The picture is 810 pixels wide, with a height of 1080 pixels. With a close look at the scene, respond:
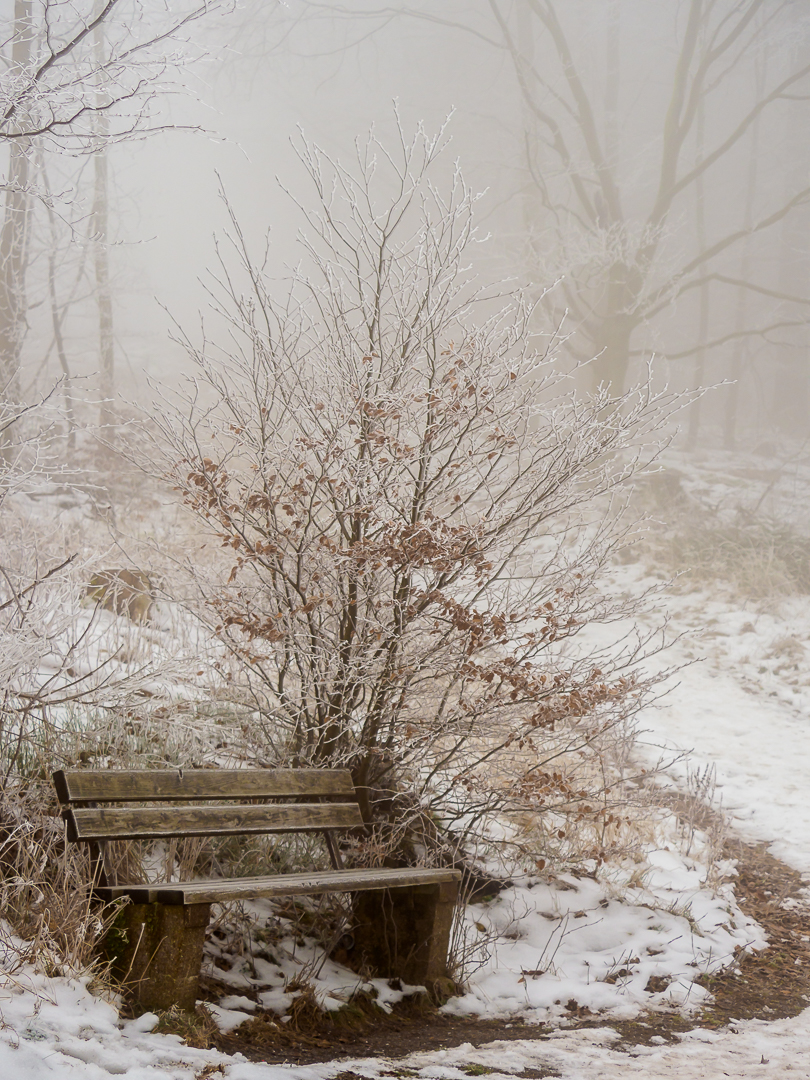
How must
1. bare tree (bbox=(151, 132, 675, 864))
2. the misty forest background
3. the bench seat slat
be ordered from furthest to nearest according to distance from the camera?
the misty forest background → bare tree (bbox=(151, 132, 675, 864)) → the bench seat slat

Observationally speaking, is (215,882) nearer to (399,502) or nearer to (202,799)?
(202,799)

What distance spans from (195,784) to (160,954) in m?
0.76

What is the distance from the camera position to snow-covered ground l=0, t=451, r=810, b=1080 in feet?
8.57

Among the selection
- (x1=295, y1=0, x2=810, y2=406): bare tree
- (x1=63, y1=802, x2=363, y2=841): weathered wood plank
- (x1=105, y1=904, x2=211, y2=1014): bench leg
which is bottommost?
(x1=105, y1=904, x2=211, y2=1014): bench leg

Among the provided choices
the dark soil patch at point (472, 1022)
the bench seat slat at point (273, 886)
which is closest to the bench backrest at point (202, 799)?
the bench seat slat at point (273, 886)

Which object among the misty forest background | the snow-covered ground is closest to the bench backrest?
the snow-covered ground

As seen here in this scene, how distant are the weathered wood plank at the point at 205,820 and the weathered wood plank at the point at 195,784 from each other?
6cm

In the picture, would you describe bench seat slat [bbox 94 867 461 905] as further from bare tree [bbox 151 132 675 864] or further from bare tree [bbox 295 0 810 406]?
bare tree [bbox 295 0 810 406]

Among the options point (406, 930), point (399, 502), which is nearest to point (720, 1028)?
point (406, 930)

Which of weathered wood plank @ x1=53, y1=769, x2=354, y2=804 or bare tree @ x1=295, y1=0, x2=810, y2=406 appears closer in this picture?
weathered wood plank @ x1=53, y1=769, x2=354, y2=804

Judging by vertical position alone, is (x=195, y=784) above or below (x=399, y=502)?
below

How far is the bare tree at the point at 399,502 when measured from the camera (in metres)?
4.05

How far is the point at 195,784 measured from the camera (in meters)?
3.64

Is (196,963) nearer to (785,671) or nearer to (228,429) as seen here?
(228,429)
